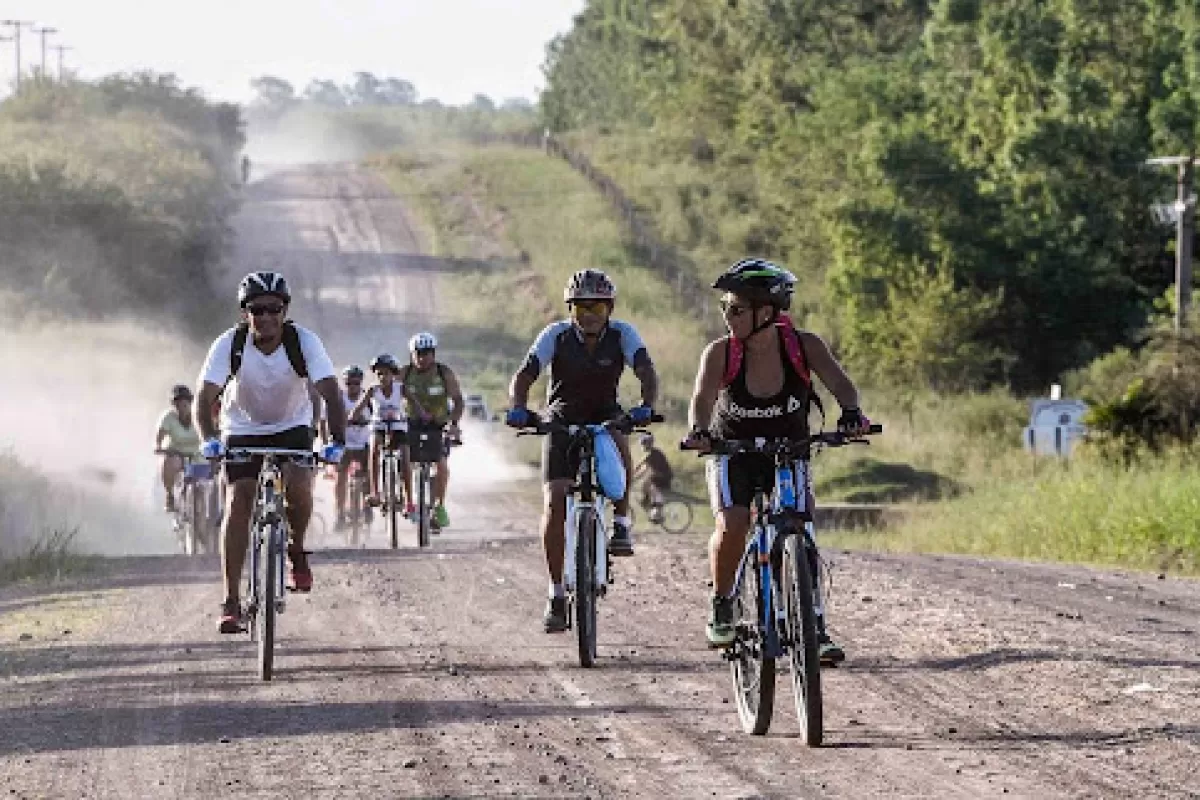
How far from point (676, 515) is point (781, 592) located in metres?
26.5

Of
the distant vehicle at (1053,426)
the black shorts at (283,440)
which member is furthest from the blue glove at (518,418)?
the distant vehicle at (1053,426)

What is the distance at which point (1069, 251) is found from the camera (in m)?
62.5

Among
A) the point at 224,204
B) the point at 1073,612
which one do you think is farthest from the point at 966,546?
the point at 224,204

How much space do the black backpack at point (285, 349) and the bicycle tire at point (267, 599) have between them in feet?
2.90

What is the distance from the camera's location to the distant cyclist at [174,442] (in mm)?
26375

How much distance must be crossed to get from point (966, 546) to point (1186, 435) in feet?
29.9

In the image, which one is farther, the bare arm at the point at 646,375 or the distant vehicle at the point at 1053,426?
the distant vehicle at the point at 1053,426

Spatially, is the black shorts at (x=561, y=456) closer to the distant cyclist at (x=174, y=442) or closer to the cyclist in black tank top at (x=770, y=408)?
the cyclist in black tank top at (x=770, y=408)

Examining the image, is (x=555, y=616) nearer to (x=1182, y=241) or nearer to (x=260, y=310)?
(x=260, y=310)

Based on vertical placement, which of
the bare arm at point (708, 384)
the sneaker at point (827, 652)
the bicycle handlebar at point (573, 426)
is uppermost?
the bare arm at point (708, 384)

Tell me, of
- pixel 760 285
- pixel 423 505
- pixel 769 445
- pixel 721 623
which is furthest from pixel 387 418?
pixel 769 445

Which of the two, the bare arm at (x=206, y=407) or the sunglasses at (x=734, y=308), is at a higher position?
the sunglasses at (x=734, y=308)

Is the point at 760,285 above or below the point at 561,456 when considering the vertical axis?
above

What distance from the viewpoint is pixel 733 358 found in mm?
10773
